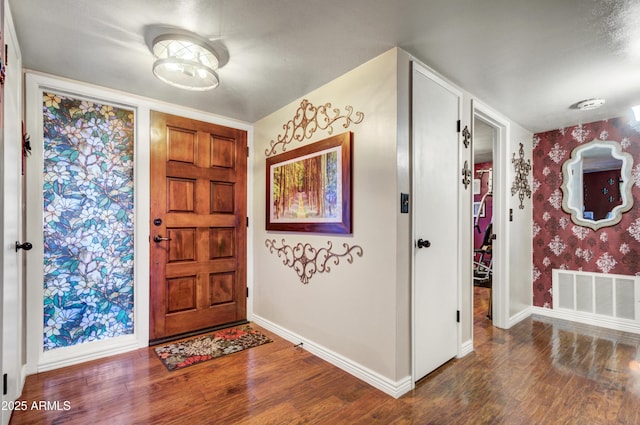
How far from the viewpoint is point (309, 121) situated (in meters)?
2.57

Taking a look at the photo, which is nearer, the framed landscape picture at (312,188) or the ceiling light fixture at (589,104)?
the framed landscape picture at (312,188)

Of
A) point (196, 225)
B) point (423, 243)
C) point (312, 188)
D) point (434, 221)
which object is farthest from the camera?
point (196, 225)

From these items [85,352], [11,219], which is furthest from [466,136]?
[85,352]

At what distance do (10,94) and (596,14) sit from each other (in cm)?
310

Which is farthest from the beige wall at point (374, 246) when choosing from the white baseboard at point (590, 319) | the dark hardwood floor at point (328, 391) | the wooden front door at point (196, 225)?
the white baseboard at point (590, 319)

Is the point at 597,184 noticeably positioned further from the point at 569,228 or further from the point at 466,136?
the point at 466,136

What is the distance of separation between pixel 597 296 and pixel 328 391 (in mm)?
3176

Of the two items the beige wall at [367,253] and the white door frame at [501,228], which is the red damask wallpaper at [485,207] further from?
the beige wall at [367,253]

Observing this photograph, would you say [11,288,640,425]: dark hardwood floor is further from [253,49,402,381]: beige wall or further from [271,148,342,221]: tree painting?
[271,148,342,221]: tree painting

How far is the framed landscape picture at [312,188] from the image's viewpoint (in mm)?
2229

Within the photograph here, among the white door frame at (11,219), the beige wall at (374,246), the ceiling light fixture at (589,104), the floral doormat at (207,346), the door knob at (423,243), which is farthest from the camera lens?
the ceiling light fixture at (589,104)

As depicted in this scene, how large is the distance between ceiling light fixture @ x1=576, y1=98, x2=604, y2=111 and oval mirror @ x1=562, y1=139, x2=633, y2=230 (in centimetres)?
71

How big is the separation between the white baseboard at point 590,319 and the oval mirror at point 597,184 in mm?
954

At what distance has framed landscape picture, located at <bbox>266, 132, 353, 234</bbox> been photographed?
2229 millimetres
